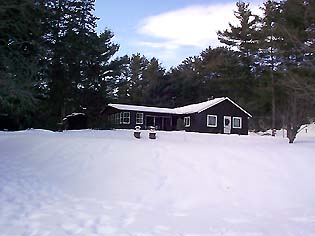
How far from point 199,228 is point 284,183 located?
4972mm

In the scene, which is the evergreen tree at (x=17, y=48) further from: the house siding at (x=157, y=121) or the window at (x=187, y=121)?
the window at (x=187, y=121)

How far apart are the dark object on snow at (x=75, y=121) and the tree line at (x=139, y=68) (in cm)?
63

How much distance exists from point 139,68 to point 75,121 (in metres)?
24.0

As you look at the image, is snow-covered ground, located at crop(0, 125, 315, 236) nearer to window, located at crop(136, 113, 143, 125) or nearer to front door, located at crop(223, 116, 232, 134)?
front door, located at crop(223, 116, 232, 134)

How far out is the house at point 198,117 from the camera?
3325 centimetres

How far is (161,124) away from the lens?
36.3 meters

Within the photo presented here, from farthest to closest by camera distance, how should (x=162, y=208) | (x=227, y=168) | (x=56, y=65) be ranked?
(x=56, y=65) → (x=227, y=168) → (x=162, y=208)

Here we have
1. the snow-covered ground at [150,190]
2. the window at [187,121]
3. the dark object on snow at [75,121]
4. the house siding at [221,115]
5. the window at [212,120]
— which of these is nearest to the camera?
the snow-covered ground at [150,190]

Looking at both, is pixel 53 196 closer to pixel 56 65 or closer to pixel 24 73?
pixel 24 73

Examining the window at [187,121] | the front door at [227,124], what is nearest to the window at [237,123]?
the front door at [227,124]

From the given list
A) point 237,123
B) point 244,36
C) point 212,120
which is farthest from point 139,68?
point 237,123

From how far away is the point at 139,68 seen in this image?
54875mm

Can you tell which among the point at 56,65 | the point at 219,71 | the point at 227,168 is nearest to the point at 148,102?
the point at 219,71

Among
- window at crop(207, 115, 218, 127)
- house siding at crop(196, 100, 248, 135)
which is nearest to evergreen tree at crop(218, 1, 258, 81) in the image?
house siding at crop(196, 100, 248, 135)
